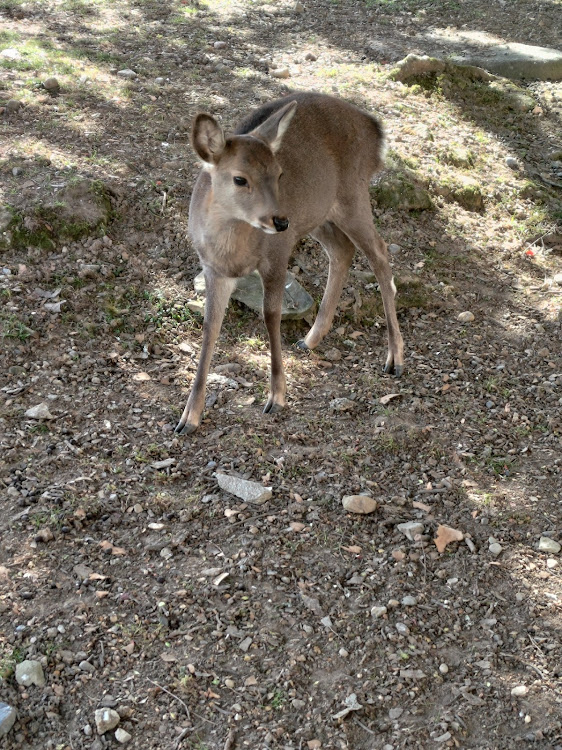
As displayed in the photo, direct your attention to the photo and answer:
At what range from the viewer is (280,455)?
4.84 metres

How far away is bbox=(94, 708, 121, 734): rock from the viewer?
127 inches

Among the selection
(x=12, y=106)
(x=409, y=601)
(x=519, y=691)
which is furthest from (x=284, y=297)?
(x=519, y=691)

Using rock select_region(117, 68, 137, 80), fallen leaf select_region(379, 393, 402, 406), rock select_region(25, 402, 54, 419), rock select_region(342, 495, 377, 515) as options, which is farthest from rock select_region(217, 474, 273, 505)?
rock select_region(117, 68, 137, 80)

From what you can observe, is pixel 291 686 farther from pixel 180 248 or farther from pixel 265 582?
pixel 180 248

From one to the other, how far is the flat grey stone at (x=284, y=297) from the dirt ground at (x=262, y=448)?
0.44 feet

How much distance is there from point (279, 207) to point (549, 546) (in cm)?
230

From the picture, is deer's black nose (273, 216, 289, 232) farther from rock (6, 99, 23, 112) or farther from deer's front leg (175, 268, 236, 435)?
rock (6, 99, 23, 112)

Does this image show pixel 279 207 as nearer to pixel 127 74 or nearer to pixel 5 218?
pixel 5 218

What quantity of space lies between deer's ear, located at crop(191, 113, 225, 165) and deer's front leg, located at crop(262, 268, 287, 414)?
0.87 metres

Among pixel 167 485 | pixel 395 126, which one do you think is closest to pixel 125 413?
pixel 167 485

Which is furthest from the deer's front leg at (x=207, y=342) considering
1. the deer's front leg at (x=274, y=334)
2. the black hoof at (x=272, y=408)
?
the black hoof at (x=272, y=408)

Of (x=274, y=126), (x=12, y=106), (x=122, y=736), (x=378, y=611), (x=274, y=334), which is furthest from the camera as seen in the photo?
(x=12, y=106)

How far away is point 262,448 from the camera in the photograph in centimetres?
488

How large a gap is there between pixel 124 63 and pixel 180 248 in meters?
3.22
